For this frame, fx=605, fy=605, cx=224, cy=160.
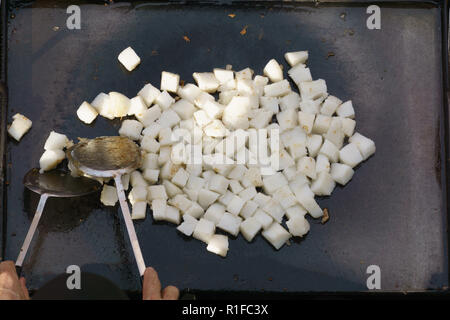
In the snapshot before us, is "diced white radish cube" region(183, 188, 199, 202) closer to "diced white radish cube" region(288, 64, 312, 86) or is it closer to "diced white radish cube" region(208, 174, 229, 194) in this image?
"diced white radish cube" region(208, 174, 229, 194)

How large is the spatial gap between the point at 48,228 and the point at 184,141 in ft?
1.59

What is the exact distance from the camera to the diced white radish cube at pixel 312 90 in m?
1.89

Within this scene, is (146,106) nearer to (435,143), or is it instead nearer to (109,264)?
(109,264)

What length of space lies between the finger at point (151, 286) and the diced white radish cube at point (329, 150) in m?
0.62

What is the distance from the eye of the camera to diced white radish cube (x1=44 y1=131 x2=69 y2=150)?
6.05ft

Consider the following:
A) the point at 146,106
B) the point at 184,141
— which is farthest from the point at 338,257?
the point at 146,106

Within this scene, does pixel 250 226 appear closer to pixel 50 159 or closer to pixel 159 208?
pixel 159 208

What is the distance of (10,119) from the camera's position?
188 centimetres

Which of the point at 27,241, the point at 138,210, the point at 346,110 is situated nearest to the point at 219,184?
the point at 138,210

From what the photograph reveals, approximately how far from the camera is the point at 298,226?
Answer: 1.80 m

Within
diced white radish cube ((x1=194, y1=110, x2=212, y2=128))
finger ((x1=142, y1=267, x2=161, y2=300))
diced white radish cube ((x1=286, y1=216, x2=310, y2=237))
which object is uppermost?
diced white radish cube ((x1=194, y1=110, x2=212, y2=128))

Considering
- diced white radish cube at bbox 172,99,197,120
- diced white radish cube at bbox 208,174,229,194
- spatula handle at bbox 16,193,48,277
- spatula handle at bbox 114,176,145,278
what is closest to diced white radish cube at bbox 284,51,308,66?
diced white radish cube at bbox 172,99,197,120

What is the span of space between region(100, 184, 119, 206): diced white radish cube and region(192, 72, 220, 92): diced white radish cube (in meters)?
0.42
